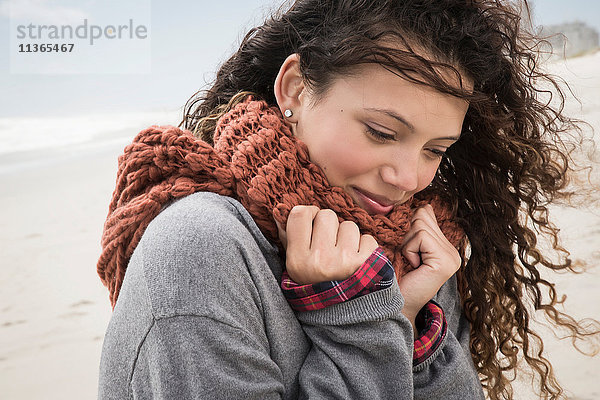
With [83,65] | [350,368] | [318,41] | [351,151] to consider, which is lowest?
[83,65]

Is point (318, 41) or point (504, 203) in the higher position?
point (318, 41)

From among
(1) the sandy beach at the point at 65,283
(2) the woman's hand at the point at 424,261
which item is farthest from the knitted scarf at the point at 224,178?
(1) the sandy beach at the point at 65,283

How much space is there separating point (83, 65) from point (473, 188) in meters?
24.3

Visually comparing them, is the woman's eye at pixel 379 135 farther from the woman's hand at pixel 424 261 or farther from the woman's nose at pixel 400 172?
the woman's hand at pixel 424 261

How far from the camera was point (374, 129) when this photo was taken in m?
1.41

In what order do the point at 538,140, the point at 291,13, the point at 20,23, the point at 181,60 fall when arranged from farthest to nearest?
1. the point at 181,60
2. the point at 20,23
3. the point at 538,140
4. the point at 291,13

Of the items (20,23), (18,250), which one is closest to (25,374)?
(18,250)

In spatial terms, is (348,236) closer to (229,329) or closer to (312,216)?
(312,216)

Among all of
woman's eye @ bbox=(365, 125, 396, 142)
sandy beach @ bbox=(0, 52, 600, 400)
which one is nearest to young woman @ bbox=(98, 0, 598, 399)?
woman's eye @ bbox=(365, 125, 396, 142)

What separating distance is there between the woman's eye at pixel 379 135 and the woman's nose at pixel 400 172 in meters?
0.07

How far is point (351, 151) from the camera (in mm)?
1428

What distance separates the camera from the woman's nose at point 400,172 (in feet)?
4.83

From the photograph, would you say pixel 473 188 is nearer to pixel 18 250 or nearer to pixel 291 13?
pixel 291 13

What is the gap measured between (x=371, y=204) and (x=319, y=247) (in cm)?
26
